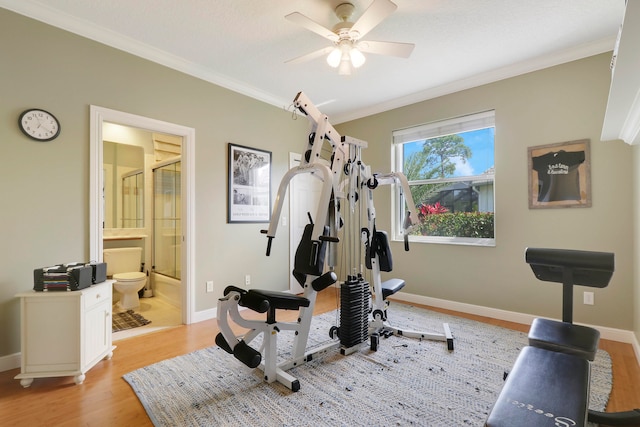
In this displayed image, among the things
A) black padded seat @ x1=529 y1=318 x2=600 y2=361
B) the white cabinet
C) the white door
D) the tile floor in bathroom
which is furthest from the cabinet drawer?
black padded seat @ x1=529 y1=318 x2=600 y2=361

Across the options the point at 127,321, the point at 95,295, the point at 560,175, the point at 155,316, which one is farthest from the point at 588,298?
the point at 127,321

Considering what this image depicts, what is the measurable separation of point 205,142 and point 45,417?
2.60 metres

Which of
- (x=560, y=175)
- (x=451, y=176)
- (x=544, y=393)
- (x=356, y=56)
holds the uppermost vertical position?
(x=356, y=56)

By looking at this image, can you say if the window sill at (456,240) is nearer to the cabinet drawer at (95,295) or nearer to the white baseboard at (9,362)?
the cabinet drawer at (95,295)

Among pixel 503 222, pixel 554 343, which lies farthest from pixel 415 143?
pixel 554 343

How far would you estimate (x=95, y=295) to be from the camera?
220cm

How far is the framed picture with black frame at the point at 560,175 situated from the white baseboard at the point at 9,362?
470 centimetres

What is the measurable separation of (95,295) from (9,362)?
Answer: 2.59 ft

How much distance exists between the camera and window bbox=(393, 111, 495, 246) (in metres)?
3.48

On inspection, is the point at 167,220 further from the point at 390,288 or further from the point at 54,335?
the point at 390,288

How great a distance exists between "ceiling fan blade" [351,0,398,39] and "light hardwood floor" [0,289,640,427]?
8.92ft

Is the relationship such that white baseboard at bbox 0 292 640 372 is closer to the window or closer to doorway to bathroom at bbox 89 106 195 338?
doorway to bathroom at bbox 89 106 195 338

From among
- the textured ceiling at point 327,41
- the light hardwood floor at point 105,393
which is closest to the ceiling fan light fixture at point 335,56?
the textured ceiling at point 327,41

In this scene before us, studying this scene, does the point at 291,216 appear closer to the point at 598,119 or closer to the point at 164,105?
the point at 164,105
